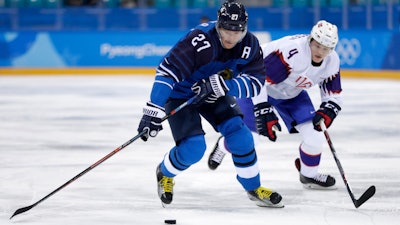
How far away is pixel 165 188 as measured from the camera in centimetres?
460

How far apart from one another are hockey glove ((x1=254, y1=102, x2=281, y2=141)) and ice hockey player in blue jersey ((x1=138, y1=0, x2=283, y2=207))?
36 centimetres

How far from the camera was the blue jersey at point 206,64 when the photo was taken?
4.34 metres

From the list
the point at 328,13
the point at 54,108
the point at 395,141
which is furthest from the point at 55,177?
the point at 328,13

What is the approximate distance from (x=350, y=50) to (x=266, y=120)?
906 cm

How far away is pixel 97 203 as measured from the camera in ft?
15.3

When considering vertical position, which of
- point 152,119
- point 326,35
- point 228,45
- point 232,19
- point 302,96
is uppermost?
point 232,19

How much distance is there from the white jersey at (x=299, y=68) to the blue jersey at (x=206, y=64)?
19.2 inches

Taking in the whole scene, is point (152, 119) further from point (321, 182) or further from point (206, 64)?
point (321, 182)

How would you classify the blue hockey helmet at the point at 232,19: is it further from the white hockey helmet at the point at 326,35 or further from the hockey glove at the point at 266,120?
the hockey glove at the point at 266,120

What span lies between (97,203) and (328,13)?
393 inches

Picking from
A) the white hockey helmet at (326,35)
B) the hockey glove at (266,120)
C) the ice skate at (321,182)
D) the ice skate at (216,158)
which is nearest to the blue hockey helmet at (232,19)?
the white hockey helmet at (326,35)

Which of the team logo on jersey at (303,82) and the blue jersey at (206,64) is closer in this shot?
the blue jersey at (206,64)

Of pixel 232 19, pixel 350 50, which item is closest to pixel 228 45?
pixel 232 19

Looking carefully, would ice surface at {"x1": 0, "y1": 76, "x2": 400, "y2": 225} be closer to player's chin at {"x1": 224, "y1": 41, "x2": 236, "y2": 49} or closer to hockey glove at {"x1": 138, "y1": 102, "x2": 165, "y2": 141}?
hockey glove at {"x1": 138, "y1": 102, "x2": 165, "y2": 141}
